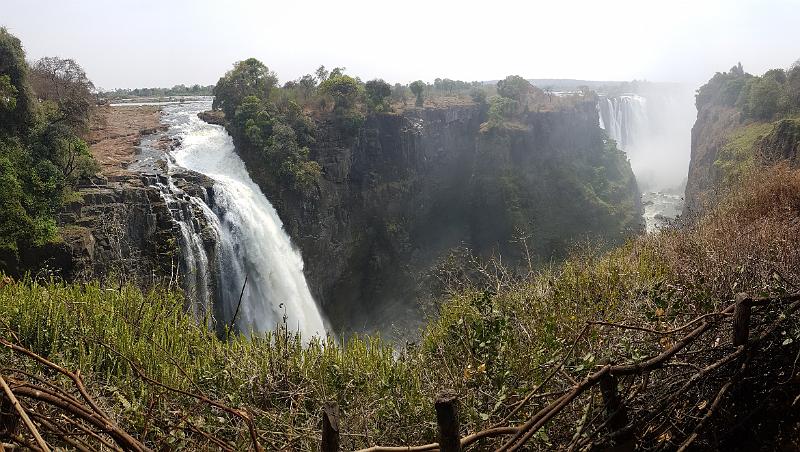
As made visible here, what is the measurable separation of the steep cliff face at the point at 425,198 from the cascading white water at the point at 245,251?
5.76 ft

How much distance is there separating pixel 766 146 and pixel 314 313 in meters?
20.3

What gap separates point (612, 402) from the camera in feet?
7.65

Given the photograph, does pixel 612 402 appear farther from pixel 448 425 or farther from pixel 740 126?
pixel 740 126

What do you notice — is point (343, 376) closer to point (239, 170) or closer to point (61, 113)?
point (61, 113)

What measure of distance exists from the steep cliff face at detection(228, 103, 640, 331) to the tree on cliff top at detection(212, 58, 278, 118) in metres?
4.05

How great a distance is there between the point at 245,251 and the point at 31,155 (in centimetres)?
722

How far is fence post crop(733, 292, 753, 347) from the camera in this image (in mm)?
2336

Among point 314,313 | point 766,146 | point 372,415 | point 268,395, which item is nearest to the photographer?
point 372,415

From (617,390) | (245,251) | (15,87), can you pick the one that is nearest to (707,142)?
(245,251)

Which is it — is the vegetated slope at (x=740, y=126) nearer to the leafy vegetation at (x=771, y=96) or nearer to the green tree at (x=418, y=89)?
the leafy vegetation at (x=771, y=96)

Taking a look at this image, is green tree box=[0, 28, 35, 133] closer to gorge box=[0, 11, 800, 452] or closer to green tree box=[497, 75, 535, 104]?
gorge box=[0, 11, 800, 452]

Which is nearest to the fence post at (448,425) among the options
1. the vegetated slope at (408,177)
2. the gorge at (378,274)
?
the gorge at (378,274)

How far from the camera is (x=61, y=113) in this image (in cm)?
1622

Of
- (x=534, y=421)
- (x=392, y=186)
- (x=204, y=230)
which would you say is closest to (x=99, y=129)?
(x=204, y=230)
